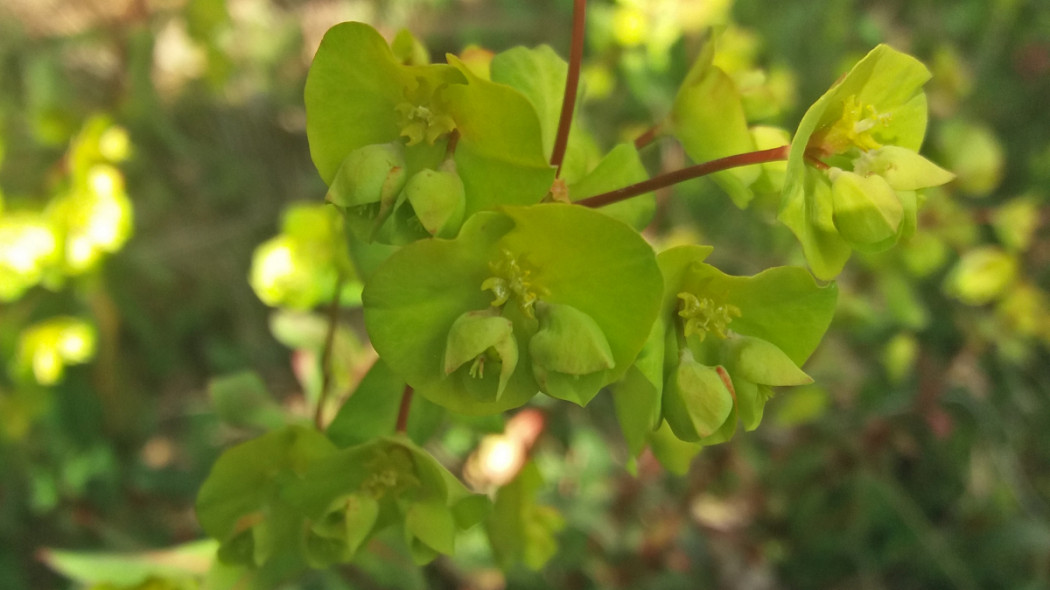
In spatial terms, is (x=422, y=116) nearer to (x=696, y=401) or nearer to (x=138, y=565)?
(x=696, y=401)

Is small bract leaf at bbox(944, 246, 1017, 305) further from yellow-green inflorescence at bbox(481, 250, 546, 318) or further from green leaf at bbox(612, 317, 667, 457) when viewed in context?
yellow-green inflorescence at bbox(481, 250, 546, 318)

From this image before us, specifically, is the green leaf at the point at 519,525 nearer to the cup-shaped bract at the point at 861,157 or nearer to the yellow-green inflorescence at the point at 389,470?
the yellow-green inflorescence at the point at 389,470

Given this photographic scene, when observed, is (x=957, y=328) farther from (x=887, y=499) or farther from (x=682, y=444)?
(x=682, y=444)

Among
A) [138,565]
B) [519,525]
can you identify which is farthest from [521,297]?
[138,565]

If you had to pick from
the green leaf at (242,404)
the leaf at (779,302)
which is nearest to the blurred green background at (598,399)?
the green leaf at (242,404)

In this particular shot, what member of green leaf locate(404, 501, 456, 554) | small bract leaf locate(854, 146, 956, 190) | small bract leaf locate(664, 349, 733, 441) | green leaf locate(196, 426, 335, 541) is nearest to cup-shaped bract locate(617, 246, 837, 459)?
small bract leaf locate(664, 349, 733, 441)

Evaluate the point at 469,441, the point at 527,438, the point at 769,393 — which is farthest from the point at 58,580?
the point at 769,393
